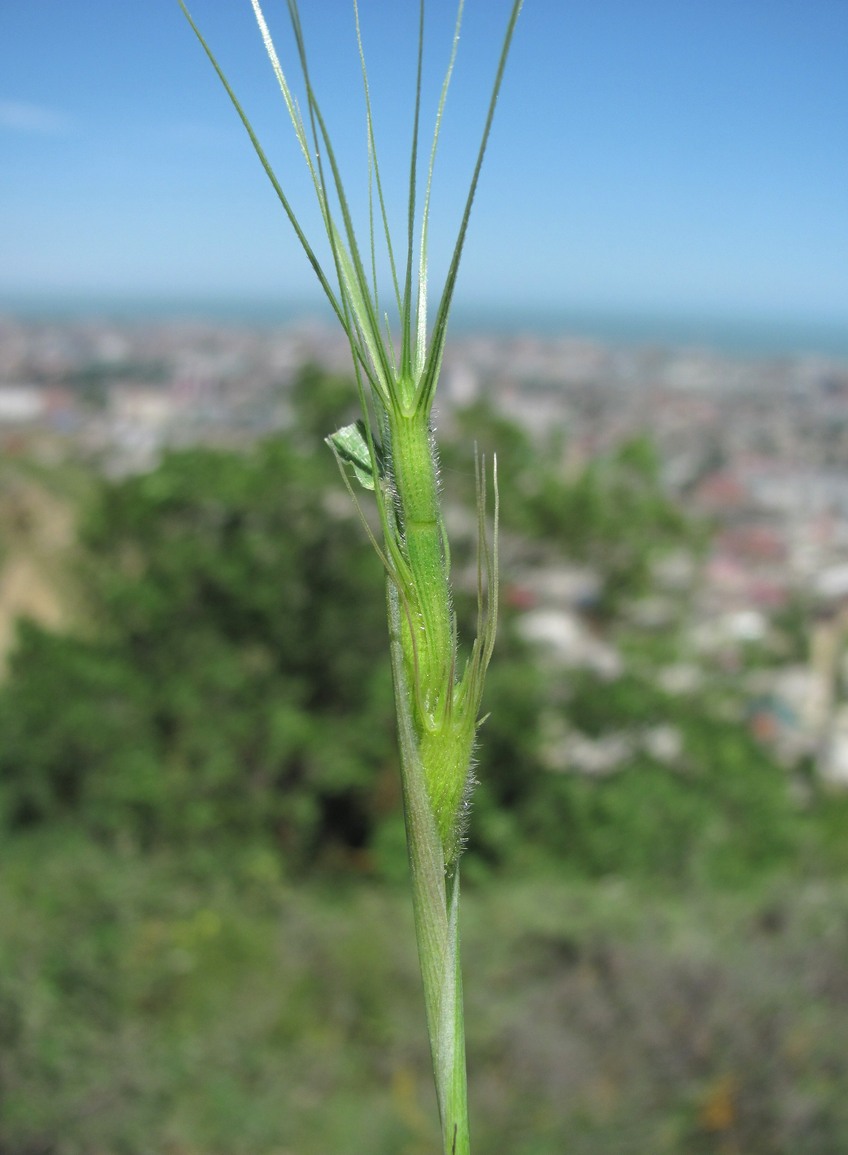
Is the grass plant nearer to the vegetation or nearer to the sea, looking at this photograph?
the vegetation

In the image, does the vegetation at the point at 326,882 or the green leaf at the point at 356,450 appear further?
the vegetation at the point at 326,882

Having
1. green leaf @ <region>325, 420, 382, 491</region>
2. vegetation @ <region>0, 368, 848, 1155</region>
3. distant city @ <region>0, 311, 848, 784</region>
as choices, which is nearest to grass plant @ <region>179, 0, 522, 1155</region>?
green leaf @ <region>325, 420, 382, 491</region>

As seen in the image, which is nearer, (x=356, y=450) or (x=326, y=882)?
(x=356, y=450)

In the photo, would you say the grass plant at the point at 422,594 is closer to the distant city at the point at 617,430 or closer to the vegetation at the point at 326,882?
the distant city at the point at 617,430

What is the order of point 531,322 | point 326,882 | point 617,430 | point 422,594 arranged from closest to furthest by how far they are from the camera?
point 422,594 → point 326,882 → point 617,430 → point 531,322

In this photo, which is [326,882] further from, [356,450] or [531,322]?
[531,322]

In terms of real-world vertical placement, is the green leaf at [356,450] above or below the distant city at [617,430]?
above

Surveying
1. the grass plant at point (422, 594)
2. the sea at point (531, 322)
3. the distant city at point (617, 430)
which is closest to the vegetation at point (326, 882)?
the distant city at point (617, 430)

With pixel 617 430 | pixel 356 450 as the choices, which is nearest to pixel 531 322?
pixel 617 430

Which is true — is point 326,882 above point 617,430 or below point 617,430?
below

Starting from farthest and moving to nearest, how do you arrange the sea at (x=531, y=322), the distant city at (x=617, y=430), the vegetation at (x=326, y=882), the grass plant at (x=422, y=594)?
the sea at (x=531, y=322)
the distant city at (x=617, y=430)
the vegetation at (x=326, y=882)
the grass plant at (x=422, y=594)

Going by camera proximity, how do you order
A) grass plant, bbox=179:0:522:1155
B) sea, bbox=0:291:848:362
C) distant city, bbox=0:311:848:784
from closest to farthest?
grass plant, bbox=179:0:522:1155, distant city, bbox=0:311:848:784, sea, bbox=0:291:848:362

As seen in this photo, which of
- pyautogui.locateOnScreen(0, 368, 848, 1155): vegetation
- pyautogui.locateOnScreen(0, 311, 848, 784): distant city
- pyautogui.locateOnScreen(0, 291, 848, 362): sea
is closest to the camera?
pyautogui.locateOnScreen(0, 368, 848, 1155): vegetation
